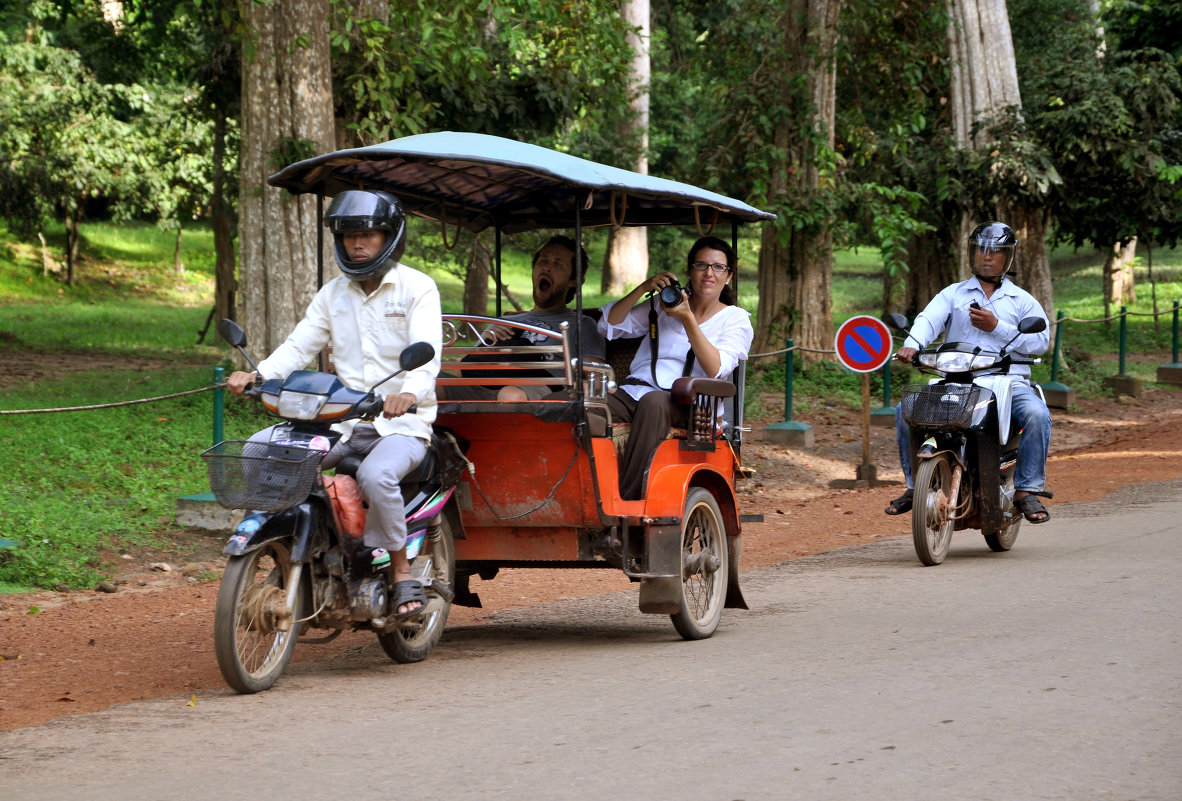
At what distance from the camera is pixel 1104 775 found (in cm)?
449

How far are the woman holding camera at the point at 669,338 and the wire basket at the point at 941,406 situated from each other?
227 centimetres

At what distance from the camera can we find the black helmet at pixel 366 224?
6.17 metres

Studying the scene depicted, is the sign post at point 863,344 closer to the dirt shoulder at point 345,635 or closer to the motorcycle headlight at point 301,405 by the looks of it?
the dirt shoulder at point 345,635

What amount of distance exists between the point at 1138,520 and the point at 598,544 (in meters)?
5.98

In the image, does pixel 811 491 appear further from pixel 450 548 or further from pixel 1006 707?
pixel 1006 707

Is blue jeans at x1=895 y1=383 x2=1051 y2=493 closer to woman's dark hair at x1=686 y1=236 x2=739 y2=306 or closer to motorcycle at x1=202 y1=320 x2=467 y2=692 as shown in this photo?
woman's dark hair at x1=686 y1=236 x2=739 y2=306

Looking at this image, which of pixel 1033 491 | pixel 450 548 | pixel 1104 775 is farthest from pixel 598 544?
pixel 1033 491

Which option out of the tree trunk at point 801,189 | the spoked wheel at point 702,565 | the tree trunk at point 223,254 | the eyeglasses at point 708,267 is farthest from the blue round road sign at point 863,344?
the tree trunk at point 223,254

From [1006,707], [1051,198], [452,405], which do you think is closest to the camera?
[1006,707]

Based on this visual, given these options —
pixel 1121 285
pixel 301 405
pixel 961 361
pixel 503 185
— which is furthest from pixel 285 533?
pixel 1121 285

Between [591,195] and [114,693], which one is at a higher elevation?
[591,195]

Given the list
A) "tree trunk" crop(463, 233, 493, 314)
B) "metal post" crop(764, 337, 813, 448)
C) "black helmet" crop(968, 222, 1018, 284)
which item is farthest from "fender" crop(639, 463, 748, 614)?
"tree trunk" crop(463, 233, 493, 314)

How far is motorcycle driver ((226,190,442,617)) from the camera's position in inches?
237

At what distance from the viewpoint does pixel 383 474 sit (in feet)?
19.3
